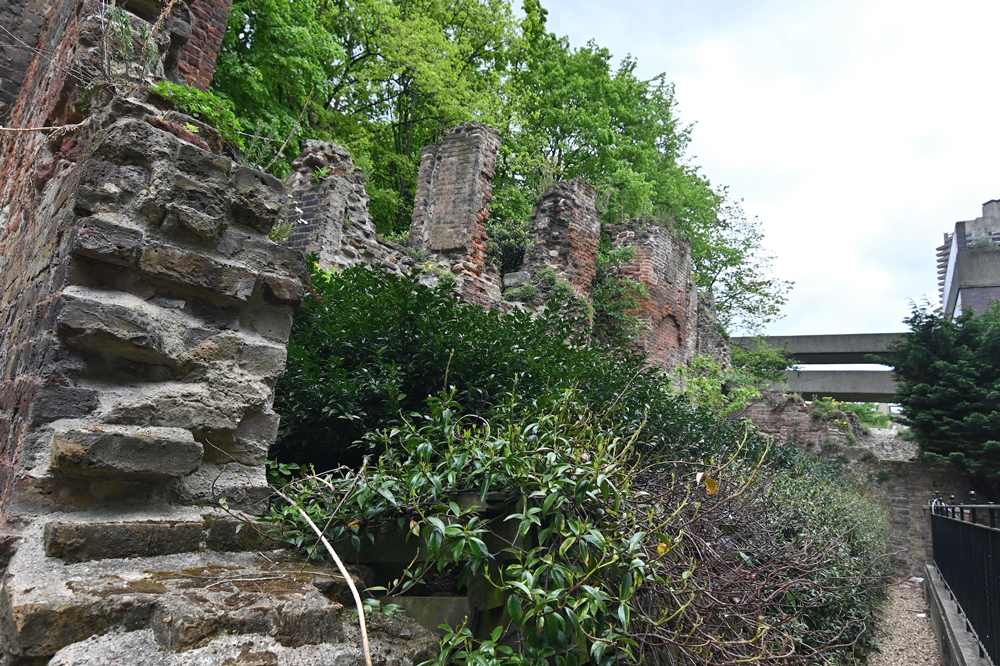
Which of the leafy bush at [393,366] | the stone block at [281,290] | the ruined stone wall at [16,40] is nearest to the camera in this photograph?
the stone block at [281,290]

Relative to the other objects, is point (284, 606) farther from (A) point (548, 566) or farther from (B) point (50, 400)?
(B) point (50, 400)

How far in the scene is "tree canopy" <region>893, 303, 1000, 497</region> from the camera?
48.0 ft

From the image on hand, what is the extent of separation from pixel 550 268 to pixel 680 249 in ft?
16.0

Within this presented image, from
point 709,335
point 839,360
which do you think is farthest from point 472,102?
point 839,360

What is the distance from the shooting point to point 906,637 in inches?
321

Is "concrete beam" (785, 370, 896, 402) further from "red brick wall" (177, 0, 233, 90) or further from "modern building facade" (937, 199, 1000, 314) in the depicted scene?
"red brick wall" (177, 0, 233, 90)

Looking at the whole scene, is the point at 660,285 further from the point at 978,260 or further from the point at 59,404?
the point at 978,260

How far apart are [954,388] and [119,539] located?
1771 centimetres

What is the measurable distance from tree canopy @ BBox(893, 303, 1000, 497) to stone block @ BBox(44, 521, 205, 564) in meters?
16.9

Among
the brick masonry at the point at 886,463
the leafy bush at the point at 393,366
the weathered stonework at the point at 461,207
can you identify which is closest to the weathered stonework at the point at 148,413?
the leafy bush at the point at 393,366

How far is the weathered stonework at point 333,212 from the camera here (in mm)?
8852

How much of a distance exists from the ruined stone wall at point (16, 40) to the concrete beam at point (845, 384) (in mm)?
27312

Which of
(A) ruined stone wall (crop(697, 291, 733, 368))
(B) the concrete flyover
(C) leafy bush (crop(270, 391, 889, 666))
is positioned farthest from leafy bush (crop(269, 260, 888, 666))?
(B) the concrete flyover

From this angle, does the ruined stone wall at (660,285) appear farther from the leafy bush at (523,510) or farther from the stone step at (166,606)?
the stone step at (166,606)
